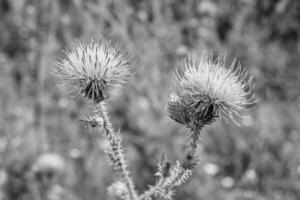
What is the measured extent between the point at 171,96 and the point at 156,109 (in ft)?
9.72

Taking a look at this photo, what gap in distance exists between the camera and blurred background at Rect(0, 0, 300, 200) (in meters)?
5.13

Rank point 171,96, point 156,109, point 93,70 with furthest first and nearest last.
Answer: point 156,109 → point 171,96 → point 93,70

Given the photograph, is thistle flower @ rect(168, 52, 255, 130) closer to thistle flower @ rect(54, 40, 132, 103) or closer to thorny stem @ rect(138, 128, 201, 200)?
thorny stem @ rect(138, 128, 201, 200)

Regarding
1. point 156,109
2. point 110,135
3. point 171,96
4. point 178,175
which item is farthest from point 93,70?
point 156,109

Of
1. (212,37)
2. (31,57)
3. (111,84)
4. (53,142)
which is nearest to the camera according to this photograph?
(111,84)

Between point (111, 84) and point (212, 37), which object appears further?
point (212, 37)

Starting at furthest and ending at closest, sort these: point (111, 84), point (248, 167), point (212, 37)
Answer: point (212, 37) < point (248, 167) < point (111, 84)

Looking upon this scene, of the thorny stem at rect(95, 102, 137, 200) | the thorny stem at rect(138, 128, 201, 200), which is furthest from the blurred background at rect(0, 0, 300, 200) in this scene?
the thorny stem at rect(138, 128, 201, 200)

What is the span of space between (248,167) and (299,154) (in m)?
0.78

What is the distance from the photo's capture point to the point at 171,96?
2322 millimetres

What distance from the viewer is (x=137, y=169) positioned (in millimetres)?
5367

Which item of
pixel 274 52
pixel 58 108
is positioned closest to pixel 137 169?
pixel 58 108

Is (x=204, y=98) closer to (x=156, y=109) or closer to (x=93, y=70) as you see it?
(x=93, y=70)

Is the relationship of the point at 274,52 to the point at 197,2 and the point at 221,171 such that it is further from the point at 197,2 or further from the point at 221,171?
the point at 221,171
